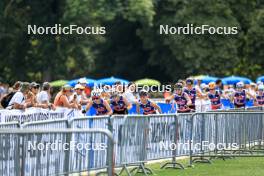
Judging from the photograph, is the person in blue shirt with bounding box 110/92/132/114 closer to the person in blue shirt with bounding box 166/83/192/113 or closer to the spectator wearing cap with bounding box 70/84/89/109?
the spectator wearing cap with bounding box 70/84/89/109

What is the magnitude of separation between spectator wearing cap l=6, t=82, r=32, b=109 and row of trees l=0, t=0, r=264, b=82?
27.6 metres

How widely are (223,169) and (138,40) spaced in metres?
47.8

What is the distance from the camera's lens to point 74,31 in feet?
169

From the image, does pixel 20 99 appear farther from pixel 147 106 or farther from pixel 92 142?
pixel 92 142

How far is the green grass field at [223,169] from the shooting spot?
18000mm

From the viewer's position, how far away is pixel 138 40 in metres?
66.6

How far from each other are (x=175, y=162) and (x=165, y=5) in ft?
133

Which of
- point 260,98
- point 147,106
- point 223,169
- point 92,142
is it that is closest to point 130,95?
point 147,106

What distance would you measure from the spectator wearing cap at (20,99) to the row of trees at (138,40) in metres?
27.6

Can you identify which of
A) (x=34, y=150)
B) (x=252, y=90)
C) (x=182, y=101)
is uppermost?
(x=252, y=90)

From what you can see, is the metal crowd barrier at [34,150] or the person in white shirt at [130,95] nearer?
the metal crowd barrier at [34,150]

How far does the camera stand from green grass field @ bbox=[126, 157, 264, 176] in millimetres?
18000

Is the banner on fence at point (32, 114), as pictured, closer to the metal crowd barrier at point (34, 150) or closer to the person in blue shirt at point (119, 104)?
the person in blue shirt at point (119, 104)

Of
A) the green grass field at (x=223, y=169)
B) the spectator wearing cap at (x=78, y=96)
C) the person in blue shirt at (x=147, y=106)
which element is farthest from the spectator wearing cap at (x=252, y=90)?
the person in blue shirt at (x=147, y=106)
